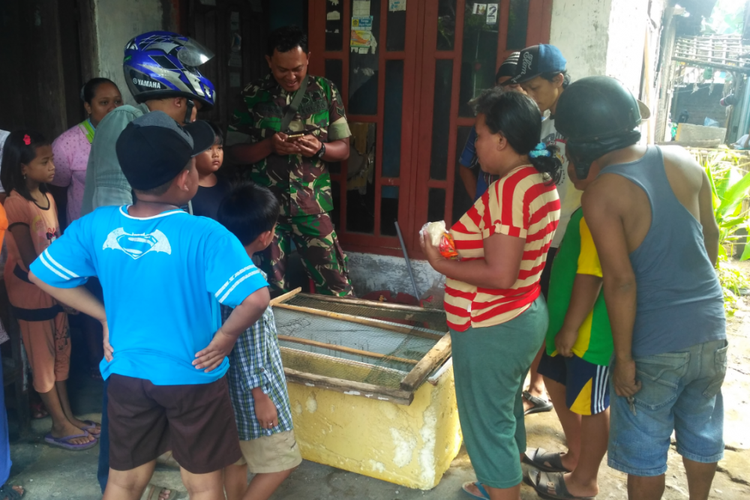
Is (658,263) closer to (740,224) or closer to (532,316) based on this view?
(532,316)

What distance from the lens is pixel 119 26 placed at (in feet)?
13.2

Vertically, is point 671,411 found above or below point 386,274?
above

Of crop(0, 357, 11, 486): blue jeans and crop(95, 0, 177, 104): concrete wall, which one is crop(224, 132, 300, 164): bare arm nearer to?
crop(95, 0, 177, 104): concrete wall

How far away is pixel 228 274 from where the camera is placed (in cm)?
165

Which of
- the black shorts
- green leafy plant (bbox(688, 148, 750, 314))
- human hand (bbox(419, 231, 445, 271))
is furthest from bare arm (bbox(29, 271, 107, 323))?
green leafy plant (bbox(688, 148, 750, 314))

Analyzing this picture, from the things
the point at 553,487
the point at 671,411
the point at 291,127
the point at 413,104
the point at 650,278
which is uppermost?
the point at 413,104

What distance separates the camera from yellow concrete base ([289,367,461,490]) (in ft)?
8.20

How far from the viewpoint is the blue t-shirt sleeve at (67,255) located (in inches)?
69.5

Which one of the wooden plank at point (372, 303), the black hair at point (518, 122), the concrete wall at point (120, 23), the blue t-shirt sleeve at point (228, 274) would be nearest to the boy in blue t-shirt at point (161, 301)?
the blue t-shirt sleeve at point (228, 274)

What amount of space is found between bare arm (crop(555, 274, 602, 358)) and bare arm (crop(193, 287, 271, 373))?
120 cm

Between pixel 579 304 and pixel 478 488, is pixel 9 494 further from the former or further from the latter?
pixel 579 304

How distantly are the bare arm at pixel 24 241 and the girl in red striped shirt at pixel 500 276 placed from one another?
2.04 meters

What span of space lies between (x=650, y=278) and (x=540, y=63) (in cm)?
130

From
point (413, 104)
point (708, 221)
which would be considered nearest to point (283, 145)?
point (413, 104)
